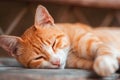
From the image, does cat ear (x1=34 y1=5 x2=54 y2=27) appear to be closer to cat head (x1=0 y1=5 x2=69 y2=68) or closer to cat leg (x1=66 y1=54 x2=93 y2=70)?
cat head (x1=0 y1=5 x2=69 y2=68)

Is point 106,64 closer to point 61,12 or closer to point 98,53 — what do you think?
point 98,53

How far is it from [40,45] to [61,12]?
1.03m

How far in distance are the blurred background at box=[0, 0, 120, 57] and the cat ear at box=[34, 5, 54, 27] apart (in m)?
0.63

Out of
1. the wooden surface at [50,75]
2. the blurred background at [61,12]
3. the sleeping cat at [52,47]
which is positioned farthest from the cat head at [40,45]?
the blurred background at [61,12]

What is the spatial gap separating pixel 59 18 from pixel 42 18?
3.00ft

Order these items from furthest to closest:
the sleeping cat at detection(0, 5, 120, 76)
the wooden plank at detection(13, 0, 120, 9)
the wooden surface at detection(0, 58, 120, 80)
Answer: the wooden plank at detection(13, 0, 120, 9) → the sleeping cat at detection(0, 5, 120, 76) → the wooden surface at detection(0, 58, 120, 80)

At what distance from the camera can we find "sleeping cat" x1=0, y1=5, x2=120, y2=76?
1.23m

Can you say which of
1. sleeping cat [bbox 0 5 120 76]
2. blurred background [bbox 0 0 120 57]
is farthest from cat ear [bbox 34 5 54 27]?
blurred background [bbox 0 0 120 57]

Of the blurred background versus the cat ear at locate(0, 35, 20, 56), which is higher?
the blurred background

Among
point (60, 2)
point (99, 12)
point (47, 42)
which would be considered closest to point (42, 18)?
point (47, 42)

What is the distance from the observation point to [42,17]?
134 cm

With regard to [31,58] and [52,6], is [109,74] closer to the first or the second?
[31,58]

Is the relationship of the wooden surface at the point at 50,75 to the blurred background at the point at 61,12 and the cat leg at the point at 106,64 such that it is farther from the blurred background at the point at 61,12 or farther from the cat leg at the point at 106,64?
the blurred background at the point at 61,12

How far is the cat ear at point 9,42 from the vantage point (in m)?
1.27
